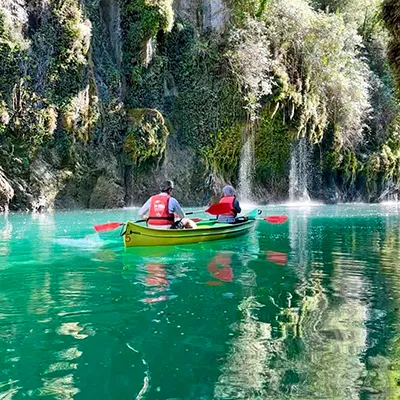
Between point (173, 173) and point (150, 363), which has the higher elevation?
point (173, 173)

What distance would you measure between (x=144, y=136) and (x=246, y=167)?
6943 millimetres

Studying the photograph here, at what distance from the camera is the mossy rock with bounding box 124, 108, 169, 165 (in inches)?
832

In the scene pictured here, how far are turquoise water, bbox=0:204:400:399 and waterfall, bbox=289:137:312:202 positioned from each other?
19471 mm

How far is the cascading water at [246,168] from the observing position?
2552 centimetres

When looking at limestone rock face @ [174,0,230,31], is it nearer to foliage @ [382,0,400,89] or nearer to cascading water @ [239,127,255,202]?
cascading water @ [239,127,255,202]

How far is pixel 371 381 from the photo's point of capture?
3168mm

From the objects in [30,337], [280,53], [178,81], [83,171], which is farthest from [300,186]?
[30,337]

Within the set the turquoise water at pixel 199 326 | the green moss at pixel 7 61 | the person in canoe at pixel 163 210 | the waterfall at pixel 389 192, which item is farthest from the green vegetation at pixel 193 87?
the turquoise water at pixel 199 326

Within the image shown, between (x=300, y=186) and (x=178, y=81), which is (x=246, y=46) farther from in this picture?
(x=300, y=186)

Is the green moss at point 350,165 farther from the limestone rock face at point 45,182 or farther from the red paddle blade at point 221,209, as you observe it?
the red paddle blade at point 221,209

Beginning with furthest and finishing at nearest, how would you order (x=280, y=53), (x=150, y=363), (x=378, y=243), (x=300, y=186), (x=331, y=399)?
1. (x=300, y=186)
2. (x=280, y=53)
3. (x=378, y=243)
4. (x=150, y=363)
5. (x=331, y=399)

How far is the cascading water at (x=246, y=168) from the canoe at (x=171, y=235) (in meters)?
14.5

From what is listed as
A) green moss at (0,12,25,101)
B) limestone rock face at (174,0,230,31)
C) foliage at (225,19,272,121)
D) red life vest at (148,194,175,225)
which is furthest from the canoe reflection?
limestone rock face at (174,0,230,31)

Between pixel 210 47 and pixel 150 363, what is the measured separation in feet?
75.0
